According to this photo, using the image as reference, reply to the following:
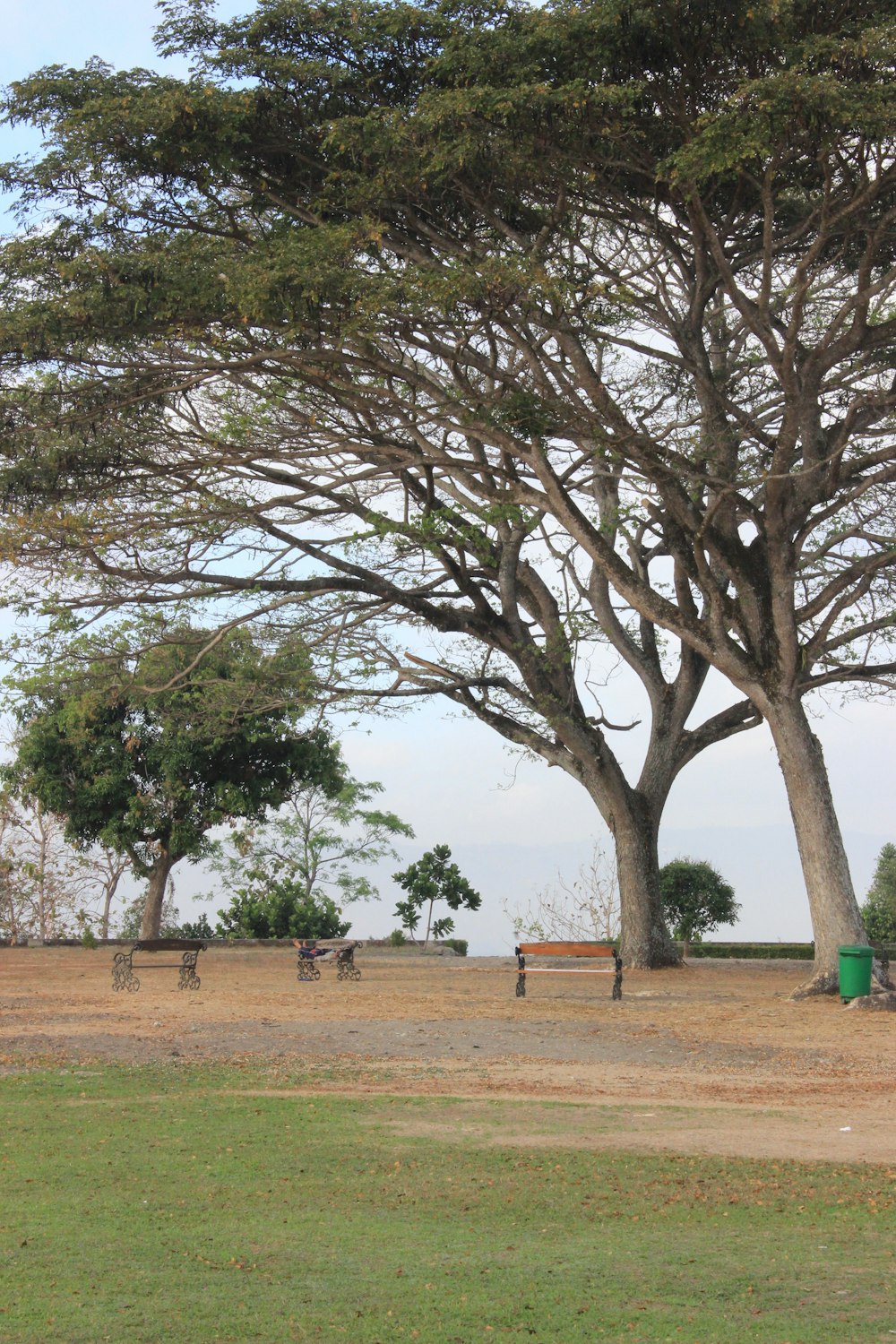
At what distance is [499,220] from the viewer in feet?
52.1

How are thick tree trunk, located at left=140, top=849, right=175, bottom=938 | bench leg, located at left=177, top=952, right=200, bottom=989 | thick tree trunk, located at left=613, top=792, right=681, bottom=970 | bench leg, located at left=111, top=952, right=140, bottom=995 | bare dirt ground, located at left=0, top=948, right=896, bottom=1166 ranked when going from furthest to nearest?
1. thick tree trunk, located at left=140, top=849, right=175, bottom=938
2. thick tree trunk, located at left=613, top=792, right=681, bottom=970
3. bench leg, located at left=177, top=952, right=200, bottom=989
4. bench leg, located at left=111, top=952, right=140, bottom=995
5. bare dirt ground, located at left=0, top=948, right=896, bottom=1166

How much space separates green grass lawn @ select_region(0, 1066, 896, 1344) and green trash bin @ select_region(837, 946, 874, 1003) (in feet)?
27.4

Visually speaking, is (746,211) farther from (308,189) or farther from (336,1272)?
(336,1272)

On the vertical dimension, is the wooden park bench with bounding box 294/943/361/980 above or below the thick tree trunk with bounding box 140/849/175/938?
below

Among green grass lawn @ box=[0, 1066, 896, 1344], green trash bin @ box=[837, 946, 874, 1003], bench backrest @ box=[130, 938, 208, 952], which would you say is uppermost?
bench backrest @ box=[130, 938, 208, 952]

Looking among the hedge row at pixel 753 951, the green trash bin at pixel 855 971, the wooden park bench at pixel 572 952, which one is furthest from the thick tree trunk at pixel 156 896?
the green trash bin at pixel 855 971

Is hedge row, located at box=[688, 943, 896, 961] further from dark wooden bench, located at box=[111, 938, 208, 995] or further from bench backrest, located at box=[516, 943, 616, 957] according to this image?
dark wooden bench, located at box=[111, 938, 208, 995]

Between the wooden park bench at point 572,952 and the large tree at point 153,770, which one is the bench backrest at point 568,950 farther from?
the large tree at point 153,770

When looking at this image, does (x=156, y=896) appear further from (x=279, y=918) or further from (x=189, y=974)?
(x=189, y=974)

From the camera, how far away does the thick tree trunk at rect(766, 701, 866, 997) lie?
17.0 m

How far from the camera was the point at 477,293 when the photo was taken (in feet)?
45.2

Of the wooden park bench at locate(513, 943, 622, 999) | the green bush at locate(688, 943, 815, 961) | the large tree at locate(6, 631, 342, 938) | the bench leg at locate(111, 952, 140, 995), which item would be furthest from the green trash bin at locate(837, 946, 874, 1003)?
the large tree at locate(6, 631, 342, 938)

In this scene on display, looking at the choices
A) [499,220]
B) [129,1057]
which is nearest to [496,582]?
[499,220]

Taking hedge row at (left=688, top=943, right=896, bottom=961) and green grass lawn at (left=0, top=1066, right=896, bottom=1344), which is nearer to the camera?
green grass lawn at (left=0, top=1066, right=896, bottom=1344)
